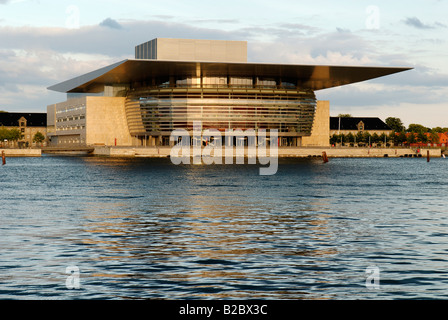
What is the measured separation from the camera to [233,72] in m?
120

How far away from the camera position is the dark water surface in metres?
12.0

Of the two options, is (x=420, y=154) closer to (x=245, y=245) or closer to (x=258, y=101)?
(x=258, y=101)

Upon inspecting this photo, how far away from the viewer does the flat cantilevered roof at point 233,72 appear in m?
109

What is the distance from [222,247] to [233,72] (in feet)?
342

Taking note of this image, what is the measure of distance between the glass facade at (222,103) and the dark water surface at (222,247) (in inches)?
3548

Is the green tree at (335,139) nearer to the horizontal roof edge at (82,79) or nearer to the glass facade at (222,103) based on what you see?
the glass facade at (222,103)

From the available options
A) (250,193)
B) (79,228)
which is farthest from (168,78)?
(79,228)

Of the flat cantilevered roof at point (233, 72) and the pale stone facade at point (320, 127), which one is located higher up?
the flat cantilevered roof at point (233, 72)

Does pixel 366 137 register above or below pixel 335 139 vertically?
above

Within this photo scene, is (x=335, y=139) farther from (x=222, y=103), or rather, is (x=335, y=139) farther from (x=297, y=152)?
(x=222, y=103)

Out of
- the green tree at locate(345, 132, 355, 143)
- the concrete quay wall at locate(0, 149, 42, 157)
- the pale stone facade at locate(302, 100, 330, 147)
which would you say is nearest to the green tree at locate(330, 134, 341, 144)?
the green tree at locate(345, 132, 355, 143)

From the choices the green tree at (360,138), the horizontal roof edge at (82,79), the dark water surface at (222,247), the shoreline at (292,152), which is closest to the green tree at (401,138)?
the green tree at (360,138)

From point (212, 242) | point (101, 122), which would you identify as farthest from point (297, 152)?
point (212, 242)

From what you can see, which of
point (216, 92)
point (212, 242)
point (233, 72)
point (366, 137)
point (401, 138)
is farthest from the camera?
point (401, 138)
